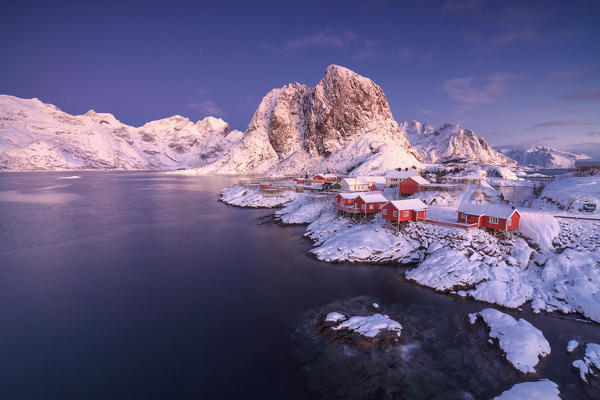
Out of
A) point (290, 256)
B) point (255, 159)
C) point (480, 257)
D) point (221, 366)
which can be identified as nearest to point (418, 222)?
point (480, 257)

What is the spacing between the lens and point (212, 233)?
→ 39.5 meters

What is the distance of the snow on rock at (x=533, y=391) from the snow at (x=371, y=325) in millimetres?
5291

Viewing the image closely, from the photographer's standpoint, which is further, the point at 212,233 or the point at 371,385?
the point at 212,233

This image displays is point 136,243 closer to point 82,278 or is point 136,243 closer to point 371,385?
point 82,278

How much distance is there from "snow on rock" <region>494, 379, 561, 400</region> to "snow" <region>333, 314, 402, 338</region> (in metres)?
5.29

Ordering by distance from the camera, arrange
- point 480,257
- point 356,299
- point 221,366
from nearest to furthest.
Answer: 1. point 221,366
2. point 356,299
3. point 480,257

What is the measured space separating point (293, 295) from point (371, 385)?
9.85 meters

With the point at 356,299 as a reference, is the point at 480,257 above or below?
above

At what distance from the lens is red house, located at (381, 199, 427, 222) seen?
3103 cm

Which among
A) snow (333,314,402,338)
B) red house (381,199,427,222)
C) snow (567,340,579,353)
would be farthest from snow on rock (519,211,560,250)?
snow (333,314,402,338)

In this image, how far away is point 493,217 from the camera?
27.3 meters

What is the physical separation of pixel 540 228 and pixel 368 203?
58.5 ft

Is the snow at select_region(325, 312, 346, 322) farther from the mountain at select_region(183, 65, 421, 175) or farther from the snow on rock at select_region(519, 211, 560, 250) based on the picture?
the mountain at select_region(183, 65, 421, 175)

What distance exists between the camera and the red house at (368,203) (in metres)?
35.8
